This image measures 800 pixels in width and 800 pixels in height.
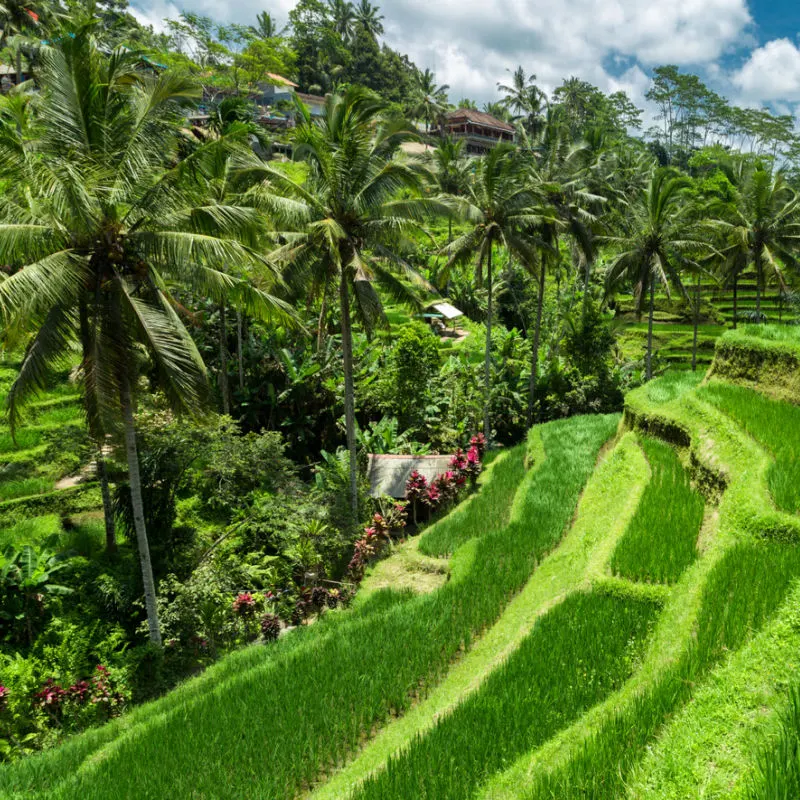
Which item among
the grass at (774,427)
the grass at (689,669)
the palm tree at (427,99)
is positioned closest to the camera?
the grass at (689,669)

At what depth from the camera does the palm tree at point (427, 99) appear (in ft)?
178

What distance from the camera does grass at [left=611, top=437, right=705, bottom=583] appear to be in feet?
22.7

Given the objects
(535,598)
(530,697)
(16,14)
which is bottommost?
(535,598)

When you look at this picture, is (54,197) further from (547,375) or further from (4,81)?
(4,81)

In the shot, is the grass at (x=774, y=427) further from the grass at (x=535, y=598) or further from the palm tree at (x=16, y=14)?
the palm tree at (x=16, y=14)

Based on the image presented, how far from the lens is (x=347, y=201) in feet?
42.1

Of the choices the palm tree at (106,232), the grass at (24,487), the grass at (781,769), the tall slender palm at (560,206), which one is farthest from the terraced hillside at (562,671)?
the tall slender palm at (560,206)

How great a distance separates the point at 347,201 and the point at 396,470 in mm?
7004

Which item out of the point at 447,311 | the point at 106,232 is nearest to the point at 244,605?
the point at 106,232

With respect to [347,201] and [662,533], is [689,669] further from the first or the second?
[347,201]

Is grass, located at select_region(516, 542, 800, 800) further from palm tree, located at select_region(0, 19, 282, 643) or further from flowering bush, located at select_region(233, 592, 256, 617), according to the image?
flowering bush, located at select_region(233, 592, 256, 617)

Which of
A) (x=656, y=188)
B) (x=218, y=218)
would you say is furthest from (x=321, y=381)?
(x=656, y=188)

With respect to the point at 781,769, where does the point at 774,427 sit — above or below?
above

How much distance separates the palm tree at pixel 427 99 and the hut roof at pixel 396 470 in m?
47.0
